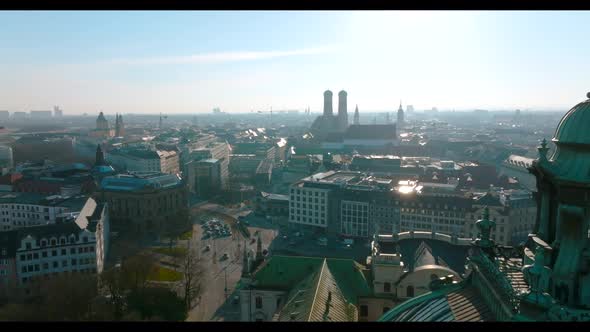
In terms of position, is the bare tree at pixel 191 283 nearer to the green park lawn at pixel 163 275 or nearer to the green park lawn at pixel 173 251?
the green park lawn at pixel 163 275

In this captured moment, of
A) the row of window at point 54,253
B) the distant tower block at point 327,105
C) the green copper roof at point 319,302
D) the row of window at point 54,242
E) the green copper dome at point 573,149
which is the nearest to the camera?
the green copper dome at point 573,149

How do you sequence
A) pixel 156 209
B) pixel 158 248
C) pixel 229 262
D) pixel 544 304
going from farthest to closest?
pixel 156 209
pixel 158 248
pixel 229 262
pixel 544 304

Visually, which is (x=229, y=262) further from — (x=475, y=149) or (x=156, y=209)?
(x=475, y=149)

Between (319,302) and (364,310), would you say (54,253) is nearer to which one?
(364,310)

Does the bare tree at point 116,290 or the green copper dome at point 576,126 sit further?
the bare tree at point 116,290

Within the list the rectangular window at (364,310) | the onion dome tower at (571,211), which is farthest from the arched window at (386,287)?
the onion dome tower at (571,211)
